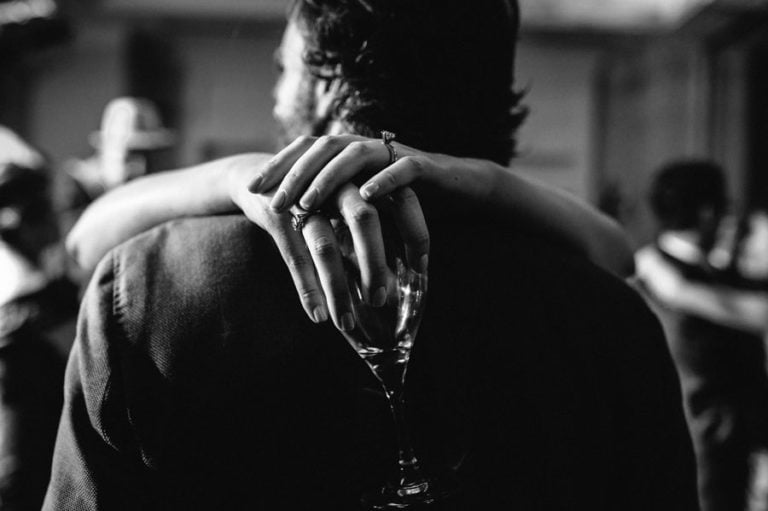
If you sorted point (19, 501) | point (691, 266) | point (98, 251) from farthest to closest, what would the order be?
point (691, 266) < point (19, 501) < point (98, 251)

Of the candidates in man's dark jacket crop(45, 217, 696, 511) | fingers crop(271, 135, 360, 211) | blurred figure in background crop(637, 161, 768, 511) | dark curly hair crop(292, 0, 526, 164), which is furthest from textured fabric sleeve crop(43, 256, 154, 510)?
blurred figure in background crop(637, 161, 768, 511)

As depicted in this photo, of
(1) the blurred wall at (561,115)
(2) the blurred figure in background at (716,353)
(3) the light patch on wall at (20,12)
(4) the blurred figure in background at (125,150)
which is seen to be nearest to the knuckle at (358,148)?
(2) the blurred figure in background at (716,353)

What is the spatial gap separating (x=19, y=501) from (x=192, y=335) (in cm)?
192

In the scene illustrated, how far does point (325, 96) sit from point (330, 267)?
0.40 m

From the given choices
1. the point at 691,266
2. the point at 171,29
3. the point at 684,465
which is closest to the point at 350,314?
the point at 684,465

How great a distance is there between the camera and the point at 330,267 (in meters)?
0.66

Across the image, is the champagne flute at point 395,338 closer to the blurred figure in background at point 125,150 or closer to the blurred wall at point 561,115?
the blurred figure in background at point 125,150

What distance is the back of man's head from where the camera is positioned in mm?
3062

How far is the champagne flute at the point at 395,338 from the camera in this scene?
699 millimetres

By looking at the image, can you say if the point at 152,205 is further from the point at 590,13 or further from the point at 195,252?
the point at 590,13

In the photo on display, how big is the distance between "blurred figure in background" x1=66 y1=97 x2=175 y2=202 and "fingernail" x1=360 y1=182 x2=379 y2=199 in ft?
10.4

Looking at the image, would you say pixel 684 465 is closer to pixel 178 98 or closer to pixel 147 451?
pixel 147 451

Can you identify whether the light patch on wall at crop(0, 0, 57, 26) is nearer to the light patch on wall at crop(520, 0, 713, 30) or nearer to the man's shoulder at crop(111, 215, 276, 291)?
the light patch on wall at crop(520, 0, 713, 30)

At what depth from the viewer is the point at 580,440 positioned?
88cm
